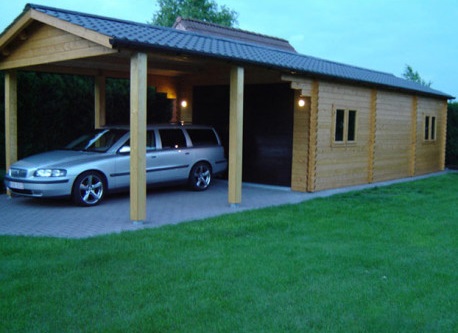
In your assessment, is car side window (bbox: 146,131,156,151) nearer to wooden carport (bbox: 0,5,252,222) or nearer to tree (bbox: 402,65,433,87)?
wooden carport (bbox: 0,5,252,222)

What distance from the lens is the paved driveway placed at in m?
8.66

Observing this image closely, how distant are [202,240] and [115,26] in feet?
15.1

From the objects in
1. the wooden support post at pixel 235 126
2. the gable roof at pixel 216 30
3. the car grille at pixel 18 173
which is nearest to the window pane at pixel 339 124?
the wooden support post at pixel 235 126

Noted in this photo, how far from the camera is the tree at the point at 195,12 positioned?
51.6 meters

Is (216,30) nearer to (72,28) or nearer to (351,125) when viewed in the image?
(351,125)

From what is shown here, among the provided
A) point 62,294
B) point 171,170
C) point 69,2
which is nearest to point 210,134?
point 171,170

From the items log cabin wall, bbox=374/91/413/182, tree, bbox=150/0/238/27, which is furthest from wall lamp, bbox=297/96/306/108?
tree, bbox=150/0/238/27

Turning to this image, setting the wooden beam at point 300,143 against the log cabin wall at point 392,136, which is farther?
the log cabin wall at point 392,136

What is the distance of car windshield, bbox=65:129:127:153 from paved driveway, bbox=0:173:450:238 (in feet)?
3.96

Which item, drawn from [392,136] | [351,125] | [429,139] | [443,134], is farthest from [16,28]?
[443,134]

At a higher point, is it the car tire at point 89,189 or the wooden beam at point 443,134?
the wooden beam at point 443,134

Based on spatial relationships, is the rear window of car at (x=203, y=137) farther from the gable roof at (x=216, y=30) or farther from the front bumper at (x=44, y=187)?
the gable roof at (x=216, y=30)

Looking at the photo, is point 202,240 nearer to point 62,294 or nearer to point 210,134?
point 62,294

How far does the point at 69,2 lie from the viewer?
Result: 65.5m
